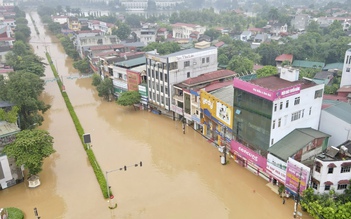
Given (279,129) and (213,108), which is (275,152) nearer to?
(279,129)

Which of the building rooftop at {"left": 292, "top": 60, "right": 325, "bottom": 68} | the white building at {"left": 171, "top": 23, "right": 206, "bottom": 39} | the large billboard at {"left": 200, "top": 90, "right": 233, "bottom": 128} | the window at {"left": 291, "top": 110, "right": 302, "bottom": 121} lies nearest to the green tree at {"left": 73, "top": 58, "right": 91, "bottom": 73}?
the large billboard at {"left": 200, "top": 90, "right": 233, "bottom": 128}

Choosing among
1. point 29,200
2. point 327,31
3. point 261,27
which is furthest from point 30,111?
point 261,27

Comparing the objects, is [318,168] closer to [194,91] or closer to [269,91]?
[269,91]

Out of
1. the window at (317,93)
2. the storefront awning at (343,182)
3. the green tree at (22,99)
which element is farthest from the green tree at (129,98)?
the storefront awning at (343,182)

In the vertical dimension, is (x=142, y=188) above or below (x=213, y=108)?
below

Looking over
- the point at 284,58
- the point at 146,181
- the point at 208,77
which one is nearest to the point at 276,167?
the point at 146,181

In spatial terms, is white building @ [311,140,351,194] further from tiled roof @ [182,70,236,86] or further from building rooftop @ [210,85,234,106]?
tiled roof @ [182,70,236,86]
